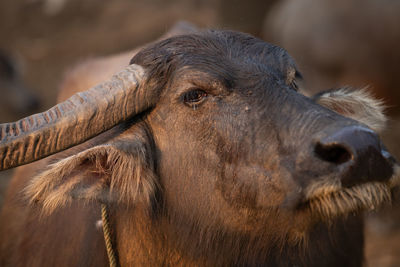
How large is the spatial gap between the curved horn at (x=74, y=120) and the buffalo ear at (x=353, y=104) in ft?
3.62

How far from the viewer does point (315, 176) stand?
2.34 meters

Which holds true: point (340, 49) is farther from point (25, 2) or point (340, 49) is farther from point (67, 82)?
point (25, 2)

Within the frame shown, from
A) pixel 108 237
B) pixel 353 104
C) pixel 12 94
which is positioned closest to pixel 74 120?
pixel 108 237

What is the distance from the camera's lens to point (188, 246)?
2.82 m

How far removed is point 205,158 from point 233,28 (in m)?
7.38

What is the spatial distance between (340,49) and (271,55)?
5.39 m

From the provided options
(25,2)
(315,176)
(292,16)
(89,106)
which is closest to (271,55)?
(315,176)

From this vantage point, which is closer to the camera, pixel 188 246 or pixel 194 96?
pixel 194 96

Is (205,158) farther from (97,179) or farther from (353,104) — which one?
(353,104)

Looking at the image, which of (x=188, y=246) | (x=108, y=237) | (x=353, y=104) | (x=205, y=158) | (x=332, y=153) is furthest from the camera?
(x=353, y=104)

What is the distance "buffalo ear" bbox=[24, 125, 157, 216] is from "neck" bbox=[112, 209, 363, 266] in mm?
206

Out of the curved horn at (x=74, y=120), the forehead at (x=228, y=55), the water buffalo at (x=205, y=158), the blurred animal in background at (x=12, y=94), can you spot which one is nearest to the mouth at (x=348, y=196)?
the water buffalo at (x=205, y=158)

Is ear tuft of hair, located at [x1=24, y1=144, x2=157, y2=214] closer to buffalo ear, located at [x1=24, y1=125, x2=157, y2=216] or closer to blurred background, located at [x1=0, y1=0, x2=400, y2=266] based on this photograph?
buffalo ear, located at [x1=24, y1=125, x2=157, y2=216]

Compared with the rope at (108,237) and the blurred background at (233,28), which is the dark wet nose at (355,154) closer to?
the blurred background at (233,28)
